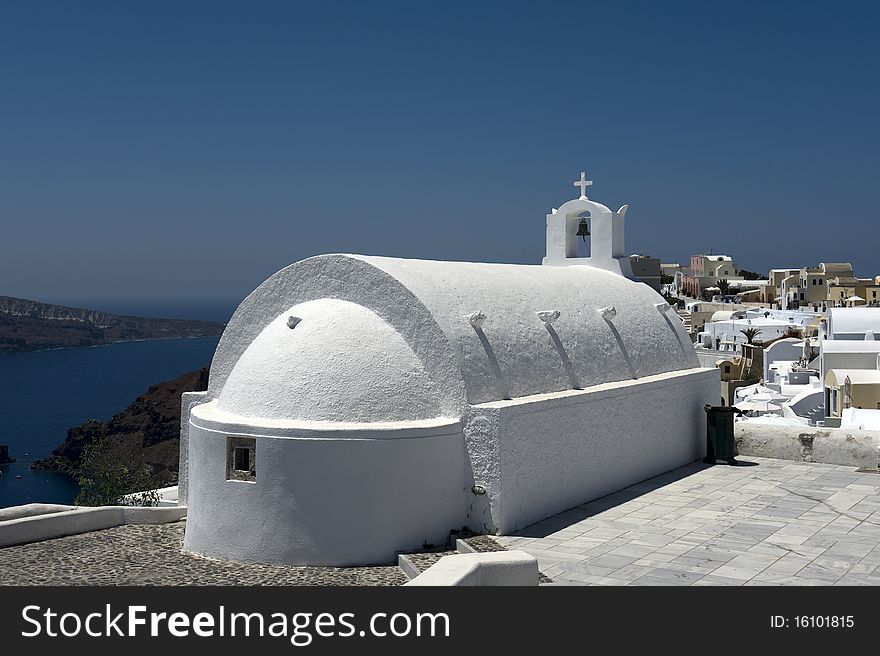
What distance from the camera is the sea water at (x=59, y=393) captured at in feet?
208

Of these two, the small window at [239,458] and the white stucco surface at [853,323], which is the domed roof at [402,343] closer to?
the small window at [239,458]

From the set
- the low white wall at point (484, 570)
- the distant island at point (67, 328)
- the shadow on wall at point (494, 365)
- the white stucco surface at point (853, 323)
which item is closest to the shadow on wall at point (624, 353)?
the shadow on wall at point (494, 365)

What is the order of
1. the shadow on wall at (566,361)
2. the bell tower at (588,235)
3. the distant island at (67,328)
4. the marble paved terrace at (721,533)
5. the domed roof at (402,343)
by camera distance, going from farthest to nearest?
the distant island at (67,328) < the bell tower at (588,235) < the shadow on wall at (566,361) < the domed roof at (402,343) < the marble paved terrace at (721,533)

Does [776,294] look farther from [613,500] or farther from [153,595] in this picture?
[153,595]

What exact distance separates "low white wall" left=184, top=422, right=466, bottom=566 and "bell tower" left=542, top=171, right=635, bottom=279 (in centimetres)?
889

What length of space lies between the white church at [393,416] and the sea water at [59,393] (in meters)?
47.3

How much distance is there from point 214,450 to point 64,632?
4.10 meters

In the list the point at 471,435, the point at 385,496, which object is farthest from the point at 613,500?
the point at 385,496

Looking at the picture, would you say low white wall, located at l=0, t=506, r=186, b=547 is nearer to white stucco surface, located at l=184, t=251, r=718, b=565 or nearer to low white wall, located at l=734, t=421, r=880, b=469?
white stucco surface, located at l=184, t=251, r=718, b=565

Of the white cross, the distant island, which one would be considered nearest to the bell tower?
the white cross

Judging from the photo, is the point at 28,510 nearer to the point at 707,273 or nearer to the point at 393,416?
the point at 393,416

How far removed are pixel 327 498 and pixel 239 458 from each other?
1.28m

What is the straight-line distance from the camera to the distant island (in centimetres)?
13238

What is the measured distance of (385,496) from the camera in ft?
Answer: 36.4
